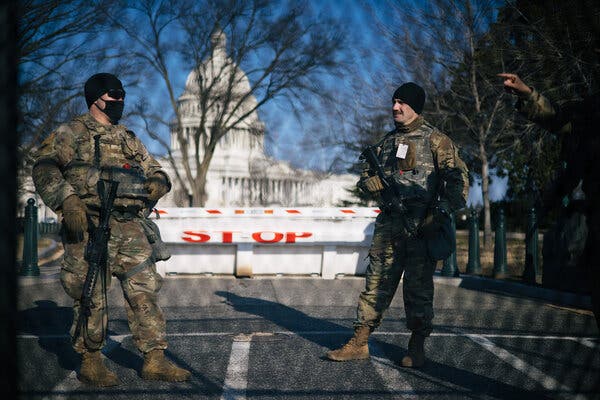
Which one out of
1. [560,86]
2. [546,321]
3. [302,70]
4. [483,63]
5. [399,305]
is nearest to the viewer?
[546,321]

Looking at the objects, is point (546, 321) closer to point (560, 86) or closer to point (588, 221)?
point (588, 221)

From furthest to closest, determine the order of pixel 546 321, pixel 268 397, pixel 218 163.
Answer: pixel 218 163 < pixel 546 321 < pixel 268 397

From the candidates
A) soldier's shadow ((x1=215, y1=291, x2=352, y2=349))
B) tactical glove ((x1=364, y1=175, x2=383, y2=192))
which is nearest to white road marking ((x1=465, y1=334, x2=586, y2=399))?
soldier's shadow ((x1=215, y1=291, x2=352, y2=349))

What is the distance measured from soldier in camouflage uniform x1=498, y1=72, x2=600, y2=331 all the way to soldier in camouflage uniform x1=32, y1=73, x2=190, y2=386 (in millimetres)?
2176

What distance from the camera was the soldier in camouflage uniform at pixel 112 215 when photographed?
159 inches

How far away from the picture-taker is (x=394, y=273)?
4.74 m

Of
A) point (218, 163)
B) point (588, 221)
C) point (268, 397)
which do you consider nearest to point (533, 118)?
point (588, 221)

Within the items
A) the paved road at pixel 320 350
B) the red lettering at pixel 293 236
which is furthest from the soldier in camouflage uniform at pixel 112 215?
the red lettering at pixel 293 236

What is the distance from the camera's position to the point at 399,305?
7.83 meters

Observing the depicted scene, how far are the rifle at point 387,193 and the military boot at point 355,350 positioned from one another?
2.42 ft

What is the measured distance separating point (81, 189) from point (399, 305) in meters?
4.55

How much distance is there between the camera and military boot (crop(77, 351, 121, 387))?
398 cm

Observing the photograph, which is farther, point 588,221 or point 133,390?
point 133,390

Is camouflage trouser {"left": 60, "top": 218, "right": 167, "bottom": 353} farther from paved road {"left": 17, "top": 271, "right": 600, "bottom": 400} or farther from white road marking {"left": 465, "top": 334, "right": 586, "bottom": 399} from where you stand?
white road marking {"left": 465, "top": 334, "right": 586, "bottom": 399}
